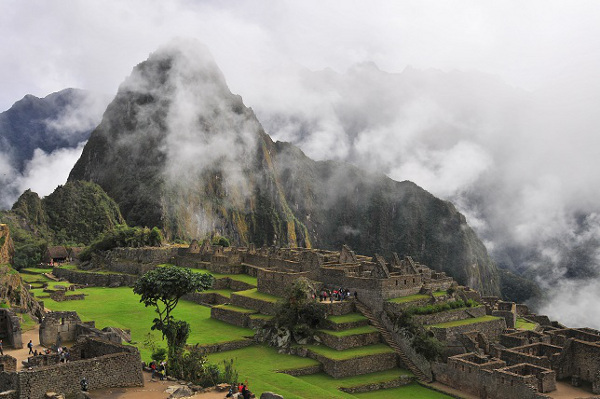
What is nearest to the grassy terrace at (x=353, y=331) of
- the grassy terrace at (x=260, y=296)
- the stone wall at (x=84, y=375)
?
the grassy terrace at (x=260, y=296)

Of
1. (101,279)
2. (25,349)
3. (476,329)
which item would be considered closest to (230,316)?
(476,329)

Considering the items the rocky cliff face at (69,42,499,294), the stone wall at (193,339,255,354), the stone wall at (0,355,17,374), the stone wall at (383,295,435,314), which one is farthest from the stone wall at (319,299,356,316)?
the rocky cliff face at (69,42,499,294)

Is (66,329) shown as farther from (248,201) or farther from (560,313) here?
(248,201)

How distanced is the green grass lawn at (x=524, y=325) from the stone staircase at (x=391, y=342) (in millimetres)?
12101

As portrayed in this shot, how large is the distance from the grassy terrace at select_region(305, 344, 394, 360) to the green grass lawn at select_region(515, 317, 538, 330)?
1298 centimetres

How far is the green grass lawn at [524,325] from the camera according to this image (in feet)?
129

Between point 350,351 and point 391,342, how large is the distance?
8.52 ft

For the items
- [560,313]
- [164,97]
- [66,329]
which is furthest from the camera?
[164,97]

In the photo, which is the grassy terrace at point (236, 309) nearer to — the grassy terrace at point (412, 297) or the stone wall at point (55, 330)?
the grassy terrace at point (412, 297)

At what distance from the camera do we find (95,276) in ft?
180

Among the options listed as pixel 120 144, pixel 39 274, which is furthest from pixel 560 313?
pixel 120 144

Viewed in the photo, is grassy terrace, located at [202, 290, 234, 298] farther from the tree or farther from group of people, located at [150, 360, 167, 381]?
group of people, located at [150, 360, 167, 381]

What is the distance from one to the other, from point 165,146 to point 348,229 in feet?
214

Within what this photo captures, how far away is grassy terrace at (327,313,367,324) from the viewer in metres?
31.5
